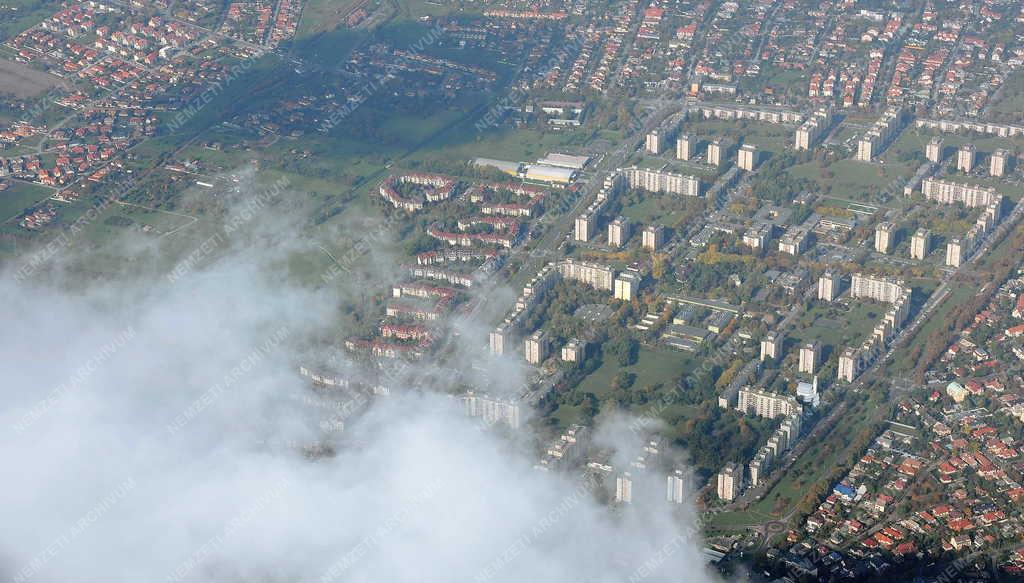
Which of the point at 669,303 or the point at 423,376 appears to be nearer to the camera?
the point at 423,376

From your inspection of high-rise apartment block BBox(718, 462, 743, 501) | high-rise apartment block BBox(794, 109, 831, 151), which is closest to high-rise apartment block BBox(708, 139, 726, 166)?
high-rise apartment block BBox(794, 109, 831, 151)

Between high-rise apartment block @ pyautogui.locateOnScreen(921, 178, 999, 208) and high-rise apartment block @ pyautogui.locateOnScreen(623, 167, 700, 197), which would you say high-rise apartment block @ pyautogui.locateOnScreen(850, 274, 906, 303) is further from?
high-rise apartment block @ pyautogui.locateOnScreen(623, 167, 700, 197)

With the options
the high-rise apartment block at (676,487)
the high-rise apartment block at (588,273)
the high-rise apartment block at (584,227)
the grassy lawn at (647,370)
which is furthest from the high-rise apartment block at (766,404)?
the high-rise apartment block at (584,227)

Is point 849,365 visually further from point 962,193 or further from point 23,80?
point 23,80

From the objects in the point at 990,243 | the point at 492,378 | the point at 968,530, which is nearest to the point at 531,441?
the point at 492,378

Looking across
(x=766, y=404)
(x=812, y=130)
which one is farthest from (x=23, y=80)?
(x=766, y=404)

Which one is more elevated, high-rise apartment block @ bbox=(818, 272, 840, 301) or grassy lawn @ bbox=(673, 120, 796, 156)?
high-rise apartment block @ bbox=(818, 272, 840, 301)

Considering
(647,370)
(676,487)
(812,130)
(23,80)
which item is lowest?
(647,370)

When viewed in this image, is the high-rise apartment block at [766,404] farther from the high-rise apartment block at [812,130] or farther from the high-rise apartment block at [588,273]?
the high-rise apartment block at [812,130]

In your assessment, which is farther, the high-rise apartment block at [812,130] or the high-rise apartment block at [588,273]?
the high-rise apartment block at [812,130]

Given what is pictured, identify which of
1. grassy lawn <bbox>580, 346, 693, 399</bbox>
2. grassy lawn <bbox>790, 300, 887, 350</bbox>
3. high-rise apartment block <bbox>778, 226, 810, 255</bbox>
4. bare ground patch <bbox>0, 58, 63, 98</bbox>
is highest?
bare ground patch <bbox>0, 58, 63, 98</bbox>

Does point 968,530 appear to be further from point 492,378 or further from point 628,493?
point 492,378
